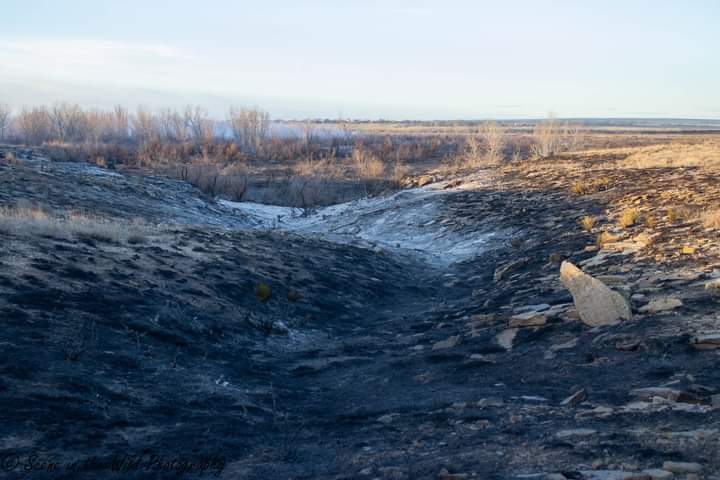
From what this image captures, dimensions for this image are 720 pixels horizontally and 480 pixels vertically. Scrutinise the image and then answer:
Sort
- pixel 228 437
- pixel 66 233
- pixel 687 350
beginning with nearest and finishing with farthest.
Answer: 1. pixel 228 437
2. pixel 687 350
3. pixel 66 233

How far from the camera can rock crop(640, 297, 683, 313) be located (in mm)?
7168

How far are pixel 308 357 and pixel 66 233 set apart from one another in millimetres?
4548

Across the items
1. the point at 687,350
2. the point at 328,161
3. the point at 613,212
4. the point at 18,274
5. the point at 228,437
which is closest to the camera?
the point at 228,437

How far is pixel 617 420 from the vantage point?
4.78 meters

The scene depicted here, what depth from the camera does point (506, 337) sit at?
7699mm

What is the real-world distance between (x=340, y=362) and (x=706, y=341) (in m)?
3.56

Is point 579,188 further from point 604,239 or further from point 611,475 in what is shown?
point 611,475

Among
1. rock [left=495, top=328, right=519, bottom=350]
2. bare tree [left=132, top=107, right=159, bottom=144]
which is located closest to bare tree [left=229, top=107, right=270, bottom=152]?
bare tree [left=132, top=107, right=159, bottom=144]

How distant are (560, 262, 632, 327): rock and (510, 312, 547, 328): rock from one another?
0.42 metres

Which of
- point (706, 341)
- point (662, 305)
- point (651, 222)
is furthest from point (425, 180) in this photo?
point (706, 341)

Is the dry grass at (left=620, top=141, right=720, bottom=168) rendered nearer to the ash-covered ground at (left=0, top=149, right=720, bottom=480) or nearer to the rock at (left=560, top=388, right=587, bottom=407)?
the ash-covered ground at (left=0, top=149, right=720, bottom=480)

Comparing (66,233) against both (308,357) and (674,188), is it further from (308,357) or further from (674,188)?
(674,188)

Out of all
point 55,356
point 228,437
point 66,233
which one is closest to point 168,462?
point 228,437

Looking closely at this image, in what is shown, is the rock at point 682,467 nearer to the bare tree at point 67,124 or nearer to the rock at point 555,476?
the rock at point 555,476
